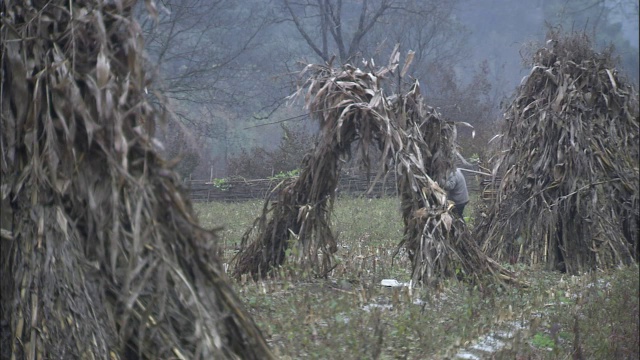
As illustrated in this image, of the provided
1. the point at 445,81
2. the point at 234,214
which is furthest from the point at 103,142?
the point at 445,81

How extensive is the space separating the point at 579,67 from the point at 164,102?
8.70 meters

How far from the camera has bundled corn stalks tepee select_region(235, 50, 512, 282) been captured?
350 inches

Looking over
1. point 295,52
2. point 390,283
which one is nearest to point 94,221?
point 390,283

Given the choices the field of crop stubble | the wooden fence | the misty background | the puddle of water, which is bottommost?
the puddle of water

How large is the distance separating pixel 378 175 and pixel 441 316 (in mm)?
1753

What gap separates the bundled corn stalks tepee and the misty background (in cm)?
421

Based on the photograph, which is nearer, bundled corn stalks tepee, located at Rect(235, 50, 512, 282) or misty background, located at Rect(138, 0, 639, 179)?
bundled corn stalks tepee, located at Rect(235, 50, 512, 282)

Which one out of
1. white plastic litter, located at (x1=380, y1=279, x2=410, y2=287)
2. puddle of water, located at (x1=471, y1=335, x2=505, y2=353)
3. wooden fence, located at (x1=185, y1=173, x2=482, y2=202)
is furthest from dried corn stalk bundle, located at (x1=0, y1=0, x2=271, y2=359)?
wooden fence, located at (x1=185, y1=173, x2=482, y2=202)

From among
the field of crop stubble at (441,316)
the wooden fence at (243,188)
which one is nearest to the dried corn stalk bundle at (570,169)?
the field of crop stubble at (441,316)

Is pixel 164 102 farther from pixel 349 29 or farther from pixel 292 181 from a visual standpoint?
pixel 349 29

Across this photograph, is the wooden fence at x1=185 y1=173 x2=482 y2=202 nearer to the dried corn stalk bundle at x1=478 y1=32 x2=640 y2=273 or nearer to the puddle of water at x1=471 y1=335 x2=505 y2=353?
the dried corn stalk bundle at x1=478 y1=32 x2=640 y2=273

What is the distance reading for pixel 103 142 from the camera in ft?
14.6

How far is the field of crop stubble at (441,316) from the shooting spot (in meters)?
6.23

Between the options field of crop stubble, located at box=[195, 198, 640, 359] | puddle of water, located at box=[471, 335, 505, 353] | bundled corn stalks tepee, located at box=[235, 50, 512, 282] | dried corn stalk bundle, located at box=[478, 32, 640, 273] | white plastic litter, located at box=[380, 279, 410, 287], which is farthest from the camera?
dried corn stalk bundle, located at box=[478, 32, 640, 273]
